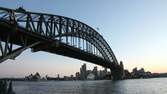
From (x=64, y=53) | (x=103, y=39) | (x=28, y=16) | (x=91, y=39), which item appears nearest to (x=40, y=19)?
(x=28, y=16)

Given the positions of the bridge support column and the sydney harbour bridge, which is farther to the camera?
the bridge support column

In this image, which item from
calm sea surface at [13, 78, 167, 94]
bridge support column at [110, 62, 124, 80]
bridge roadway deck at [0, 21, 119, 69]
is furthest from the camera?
bridge support column at [110, 62, 124, 80]

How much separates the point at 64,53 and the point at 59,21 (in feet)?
34.9

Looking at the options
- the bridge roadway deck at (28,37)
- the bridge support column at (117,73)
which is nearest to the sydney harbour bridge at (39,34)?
the bridge roadway deck at (28,37)

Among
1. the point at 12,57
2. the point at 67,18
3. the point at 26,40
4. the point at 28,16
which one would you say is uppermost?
the point at 67,18

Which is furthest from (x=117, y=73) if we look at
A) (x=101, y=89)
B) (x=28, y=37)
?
(x=28, y=37)

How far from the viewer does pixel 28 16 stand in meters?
49.1

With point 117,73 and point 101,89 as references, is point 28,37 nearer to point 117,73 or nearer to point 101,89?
point 101,89

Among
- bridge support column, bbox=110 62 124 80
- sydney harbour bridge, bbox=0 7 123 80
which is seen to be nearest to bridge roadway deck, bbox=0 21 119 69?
sydney harbour bridge, bbox=0 7 123 80

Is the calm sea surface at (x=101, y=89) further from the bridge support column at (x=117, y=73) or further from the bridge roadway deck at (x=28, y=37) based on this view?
the bridge support column at (x=117, y=73)

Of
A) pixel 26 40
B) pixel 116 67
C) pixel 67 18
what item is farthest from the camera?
pixel 116 67

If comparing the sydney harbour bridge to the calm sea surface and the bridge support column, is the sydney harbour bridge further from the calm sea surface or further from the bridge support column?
the bridge support column

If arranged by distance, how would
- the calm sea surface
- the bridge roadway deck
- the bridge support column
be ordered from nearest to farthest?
the bridge roadway deck
the calm sea surface
the bridge support column

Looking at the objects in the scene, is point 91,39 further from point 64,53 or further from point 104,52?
point 64,53
